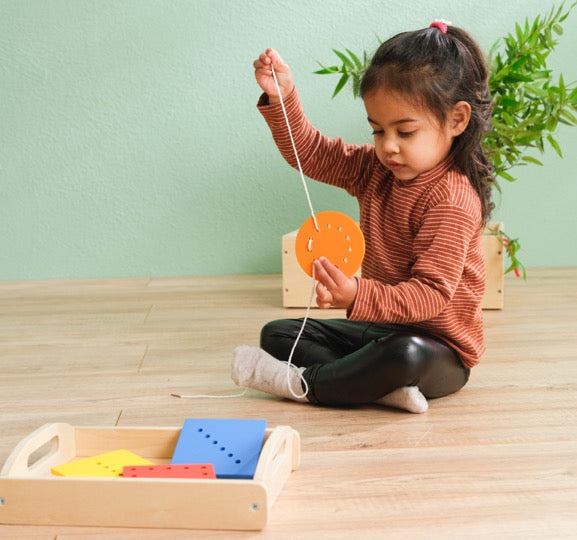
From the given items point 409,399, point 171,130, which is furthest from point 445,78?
point 171,130

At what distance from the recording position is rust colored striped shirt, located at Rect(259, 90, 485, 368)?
3.75 feet

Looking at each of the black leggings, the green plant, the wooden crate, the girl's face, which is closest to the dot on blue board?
the black leggings

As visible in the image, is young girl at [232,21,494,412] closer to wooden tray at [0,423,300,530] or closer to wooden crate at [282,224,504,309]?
wooden tray at [0,423,300,530]

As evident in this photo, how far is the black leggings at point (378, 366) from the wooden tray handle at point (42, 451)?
1.20 ft

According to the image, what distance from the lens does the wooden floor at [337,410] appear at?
86 centimetres

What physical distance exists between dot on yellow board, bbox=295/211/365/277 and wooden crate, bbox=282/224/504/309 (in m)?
0.71

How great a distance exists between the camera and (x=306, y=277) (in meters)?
1.86

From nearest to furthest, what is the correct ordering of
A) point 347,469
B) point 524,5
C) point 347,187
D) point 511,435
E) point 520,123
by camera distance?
point 347,469
point 511,435
point 347,187
point 520,123
point 524,5

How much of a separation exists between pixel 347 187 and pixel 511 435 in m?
0.46

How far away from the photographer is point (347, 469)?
99 centimetres

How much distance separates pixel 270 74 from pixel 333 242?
0.28m

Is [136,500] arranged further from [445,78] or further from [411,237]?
[445,78]

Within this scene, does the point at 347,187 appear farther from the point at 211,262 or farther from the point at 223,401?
the point at 211,262

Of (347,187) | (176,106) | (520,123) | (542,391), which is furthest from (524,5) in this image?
(542,391)
